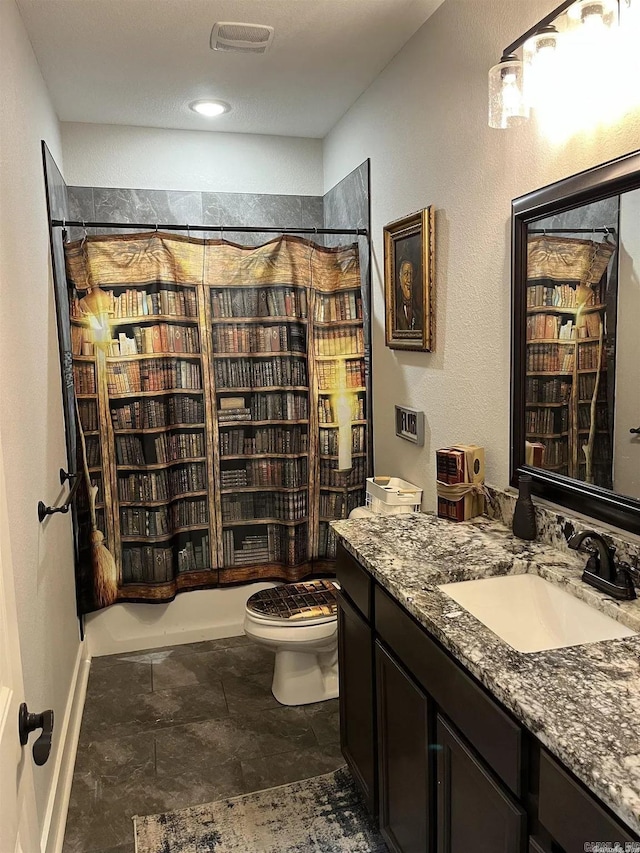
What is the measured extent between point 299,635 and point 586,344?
1534 mm

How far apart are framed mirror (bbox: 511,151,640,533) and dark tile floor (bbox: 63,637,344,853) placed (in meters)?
1.37

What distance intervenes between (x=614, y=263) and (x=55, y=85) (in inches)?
99.2

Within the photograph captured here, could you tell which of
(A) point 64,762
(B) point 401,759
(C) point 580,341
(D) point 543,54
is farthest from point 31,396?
(D) point 543,54

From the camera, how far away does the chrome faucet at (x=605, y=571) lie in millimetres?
1456

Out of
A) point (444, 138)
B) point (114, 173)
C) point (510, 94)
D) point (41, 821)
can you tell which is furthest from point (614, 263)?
point (114, 173)

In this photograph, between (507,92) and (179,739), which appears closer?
(507,92)

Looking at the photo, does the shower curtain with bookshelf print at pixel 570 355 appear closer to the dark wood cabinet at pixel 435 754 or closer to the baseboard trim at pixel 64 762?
the dark wood cabinet at pixel 435 754

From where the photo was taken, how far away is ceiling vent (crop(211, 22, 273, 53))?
2344 millimetres

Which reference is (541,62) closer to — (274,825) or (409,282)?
(409,282)

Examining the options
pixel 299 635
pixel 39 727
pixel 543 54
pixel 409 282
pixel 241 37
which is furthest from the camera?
pixel 409 282

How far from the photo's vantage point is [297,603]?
2648 mm

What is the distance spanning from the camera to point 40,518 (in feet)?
6.71

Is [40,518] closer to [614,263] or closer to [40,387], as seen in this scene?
[40,387]

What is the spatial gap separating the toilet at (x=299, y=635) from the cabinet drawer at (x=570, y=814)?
1523 millimetres
